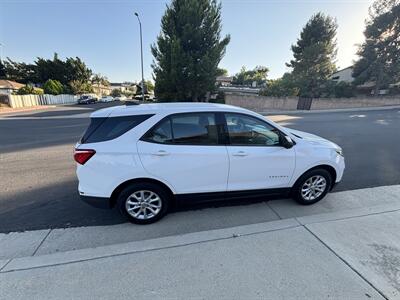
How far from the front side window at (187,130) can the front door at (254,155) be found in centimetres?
26

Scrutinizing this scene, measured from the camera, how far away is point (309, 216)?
3.20 metres

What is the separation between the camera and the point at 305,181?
340 cm

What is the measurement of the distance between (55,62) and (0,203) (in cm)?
5552

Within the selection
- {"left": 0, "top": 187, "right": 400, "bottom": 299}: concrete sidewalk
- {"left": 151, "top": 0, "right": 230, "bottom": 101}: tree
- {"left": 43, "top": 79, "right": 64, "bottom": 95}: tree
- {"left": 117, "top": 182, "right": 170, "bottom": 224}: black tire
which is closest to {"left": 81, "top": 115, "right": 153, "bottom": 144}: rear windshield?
{"left": 117, "top": 182, "right": 170, "bottom": 224}: black tire

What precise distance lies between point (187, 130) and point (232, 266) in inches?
67.4

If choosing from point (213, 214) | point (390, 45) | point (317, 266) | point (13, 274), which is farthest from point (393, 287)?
point (390, 45)

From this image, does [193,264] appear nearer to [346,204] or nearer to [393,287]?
[393,287]

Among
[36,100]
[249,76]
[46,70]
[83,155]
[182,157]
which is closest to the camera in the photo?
[83,155]

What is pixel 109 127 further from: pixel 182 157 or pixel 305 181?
pixel 305 181

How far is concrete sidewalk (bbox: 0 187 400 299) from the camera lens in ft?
6.48

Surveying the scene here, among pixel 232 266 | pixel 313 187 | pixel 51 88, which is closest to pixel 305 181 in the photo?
pixel 313 187

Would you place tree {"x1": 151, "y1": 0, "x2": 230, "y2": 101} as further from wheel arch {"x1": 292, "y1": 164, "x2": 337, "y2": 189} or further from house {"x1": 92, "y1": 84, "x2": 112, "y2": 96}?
house {"x1": 92, "y1": 84, "x2": 112, "y2": 96}

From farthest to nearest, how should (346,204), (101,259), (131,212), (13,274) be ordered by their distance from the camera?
(346,204) → (131,212) → (101,259) → (13,274)

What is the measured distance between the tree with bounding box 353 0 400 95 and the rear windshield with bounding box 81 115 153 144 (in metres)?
37.6
